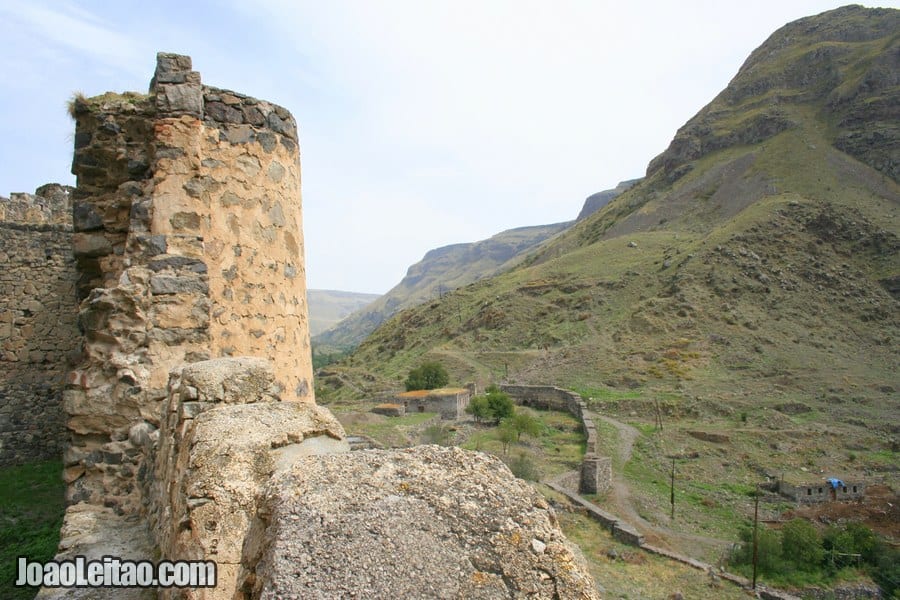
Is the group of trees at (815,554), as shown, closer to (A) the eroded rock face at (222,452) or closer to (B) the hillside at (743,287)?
(B) the hillside at (743,287)

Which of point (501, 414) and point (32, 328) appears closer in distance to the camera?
point (32, 328)

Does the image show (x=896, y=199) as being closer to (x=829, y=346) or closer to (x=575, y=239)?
(x=829, y=346)

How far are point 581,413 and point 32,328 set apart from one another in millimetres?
32457

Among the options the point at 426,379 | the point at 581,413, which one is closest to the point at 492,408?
the point at 581,413

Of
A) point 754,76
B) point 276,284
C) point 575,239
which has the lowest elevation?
point 276,284

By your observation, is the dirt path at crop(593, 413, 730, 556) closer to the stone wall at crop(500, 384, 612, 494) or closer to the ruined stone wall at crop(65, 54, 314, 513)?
the stone wall at crop(500, 384, 612, 494)

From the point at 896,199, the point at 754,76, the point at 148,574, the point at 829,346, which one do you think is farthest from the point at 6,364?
the point at 754,76

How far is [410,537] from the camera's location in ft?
4.96

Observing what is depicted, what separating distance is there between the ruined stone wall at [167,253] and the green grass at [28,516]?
5.47 ft

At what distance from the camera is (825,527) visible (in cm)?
2375

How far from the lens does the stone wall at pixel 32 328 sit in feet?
30.1

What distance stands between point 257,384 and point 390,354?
2539 inches

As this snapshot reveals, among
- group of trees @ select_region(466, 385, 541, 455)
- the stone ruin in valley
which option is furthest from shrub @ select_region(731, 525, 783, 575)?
the stone ruin in valley

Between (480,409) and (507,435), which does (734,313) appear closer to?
(480,409)
